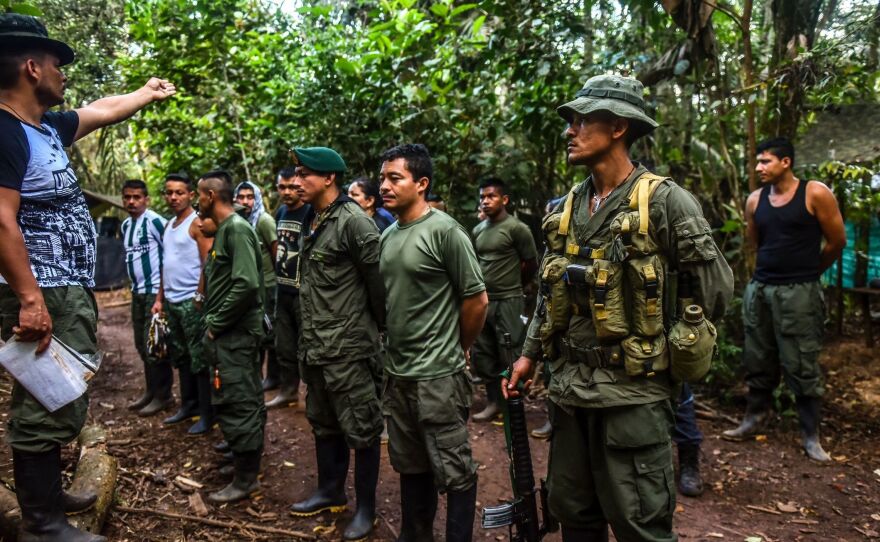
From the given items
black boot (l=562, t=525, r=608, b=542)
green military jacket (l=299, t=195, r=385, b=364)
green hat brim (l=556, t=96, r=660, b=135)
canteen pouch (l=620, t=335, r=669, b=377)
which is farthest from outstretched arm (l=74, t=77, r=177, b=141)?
black boot (l=562, t=525, r=608, b=542)

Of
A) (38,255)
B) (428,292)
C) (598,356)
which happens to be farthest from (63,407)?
(598,356)

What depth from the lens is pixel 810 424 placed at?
190 inches

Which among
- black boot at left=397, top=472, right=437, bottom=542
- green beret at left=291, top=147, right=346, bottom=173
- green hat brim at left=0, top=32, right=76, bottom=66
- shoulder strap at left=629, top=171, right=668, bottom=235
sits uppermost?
green hat brim at left=0, top=32, right=76, bottom=66

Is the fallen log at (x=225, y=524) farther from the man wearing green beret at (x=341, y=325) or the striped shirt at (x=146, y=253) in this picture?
the striped shirt at (x=146, y=253)

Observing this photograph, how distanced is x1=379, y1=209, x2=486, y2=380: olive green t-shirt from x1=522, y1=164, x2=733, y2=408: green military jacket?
0.71 metres

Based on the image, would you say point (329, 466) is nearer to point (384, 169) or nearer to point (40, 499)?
point (40, 499)

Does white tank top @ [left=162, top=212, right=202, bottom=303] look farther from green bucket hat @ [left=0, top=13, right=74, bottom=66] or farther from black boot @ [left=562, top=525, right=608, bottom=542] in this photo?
black boot @ [left=562, top=525, right=608, bottom=542]

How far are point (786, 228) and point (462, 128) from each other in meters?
3.68

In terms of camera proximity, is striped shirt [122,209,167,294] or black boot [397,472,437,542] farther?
striped shirt [122,209,167,294]

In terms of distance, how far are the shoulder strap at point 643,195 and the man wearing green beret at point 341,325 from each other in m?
1.65

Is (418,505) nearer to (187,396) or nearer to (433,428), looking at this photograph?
(433,428)

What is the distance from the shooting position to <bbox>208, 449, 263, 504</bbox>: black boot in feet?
13.0

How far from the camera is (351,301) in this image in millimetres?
3566

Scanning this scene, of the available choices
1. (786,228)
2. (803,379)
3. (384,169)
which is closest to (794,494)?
(803,379)
